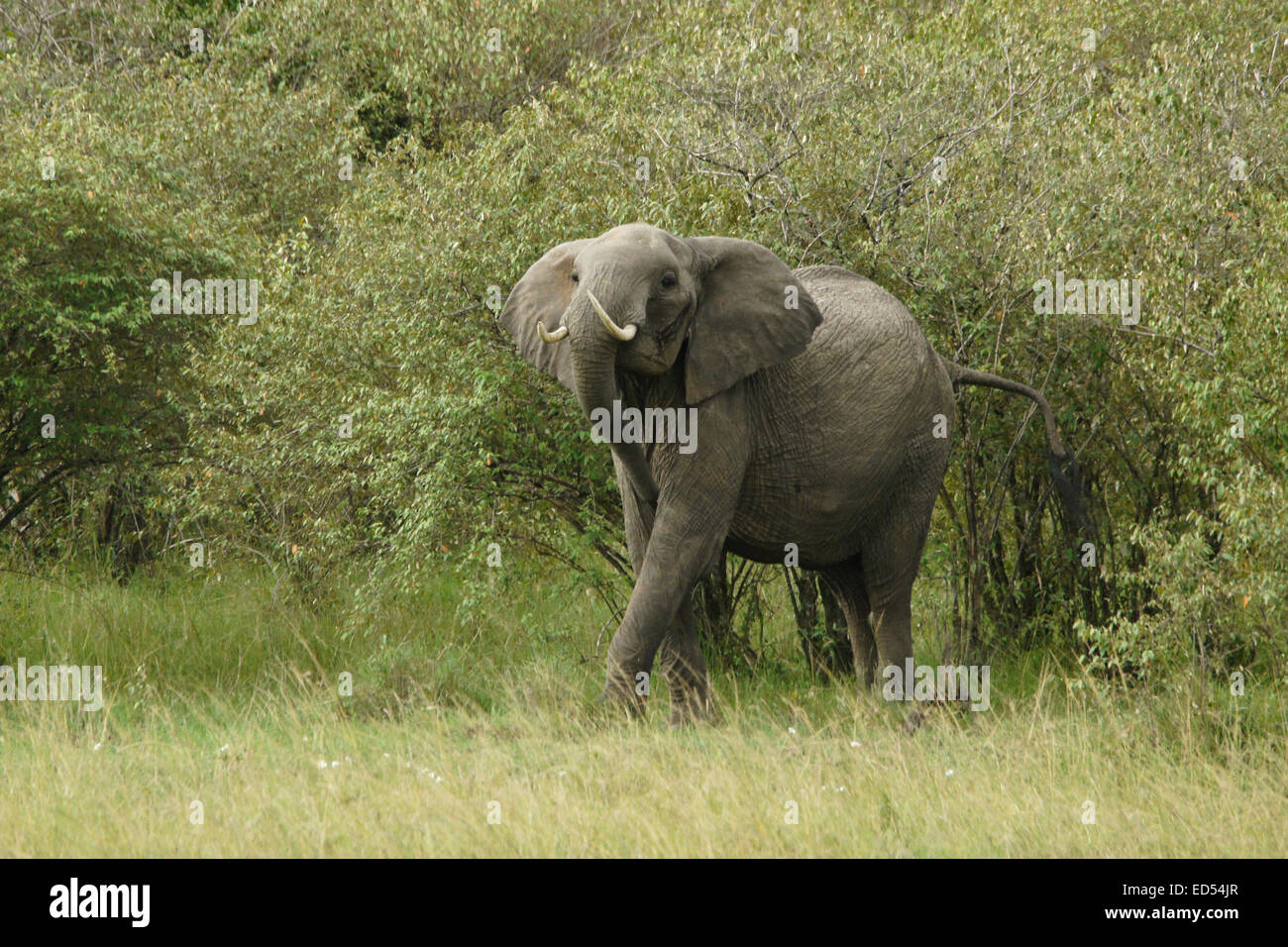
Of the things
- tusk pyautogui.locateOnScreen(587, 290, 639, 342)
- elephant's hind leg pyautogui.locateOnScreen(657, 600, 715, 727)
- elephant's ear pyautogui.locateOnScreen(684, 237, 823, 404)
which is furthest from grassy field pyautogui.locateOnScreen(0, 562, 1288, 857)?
tusk pyautogui.locateOnScreen(587, 290, 639, 342)

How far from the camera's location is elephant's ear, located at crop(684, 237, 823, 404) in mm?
7957

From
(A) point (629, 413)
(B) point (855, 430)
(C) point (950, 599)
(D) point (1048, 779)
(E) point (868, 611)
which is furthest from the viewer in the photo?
(C) point (950, 599)

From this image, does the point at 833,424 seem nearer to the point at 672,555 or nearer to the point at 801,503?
the point at 801,503

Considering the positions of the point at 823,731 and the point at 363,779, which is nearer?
the point at 363,779

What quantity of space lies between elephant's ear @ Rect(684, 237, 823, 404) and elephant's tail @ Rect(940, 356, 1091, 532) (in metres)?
1.41

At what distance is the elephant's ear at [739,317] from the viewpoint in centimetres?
796

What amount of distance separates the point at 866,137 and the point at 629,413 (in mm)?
2909

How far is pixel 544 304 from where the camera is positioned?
7.95 m

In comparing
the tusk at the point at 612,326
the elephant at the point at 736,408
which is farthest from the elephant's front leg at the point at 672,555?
the tusk at the point at 612,326

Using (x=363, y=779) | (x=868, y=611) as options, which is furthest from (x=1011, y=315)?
(x=363, y=779)

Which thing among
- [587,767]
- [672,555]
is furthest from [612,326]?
[587,767]

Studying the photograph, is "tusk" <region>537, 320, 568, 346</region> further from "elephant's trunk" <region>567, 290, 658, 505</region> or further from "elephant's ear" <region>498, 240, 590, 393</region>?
"elephant's ear" <region>498, 240, 590, 393</region>

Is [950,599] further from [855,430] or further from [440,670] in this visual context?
[440,670]

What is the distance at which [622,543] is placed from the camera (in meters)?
10.4
